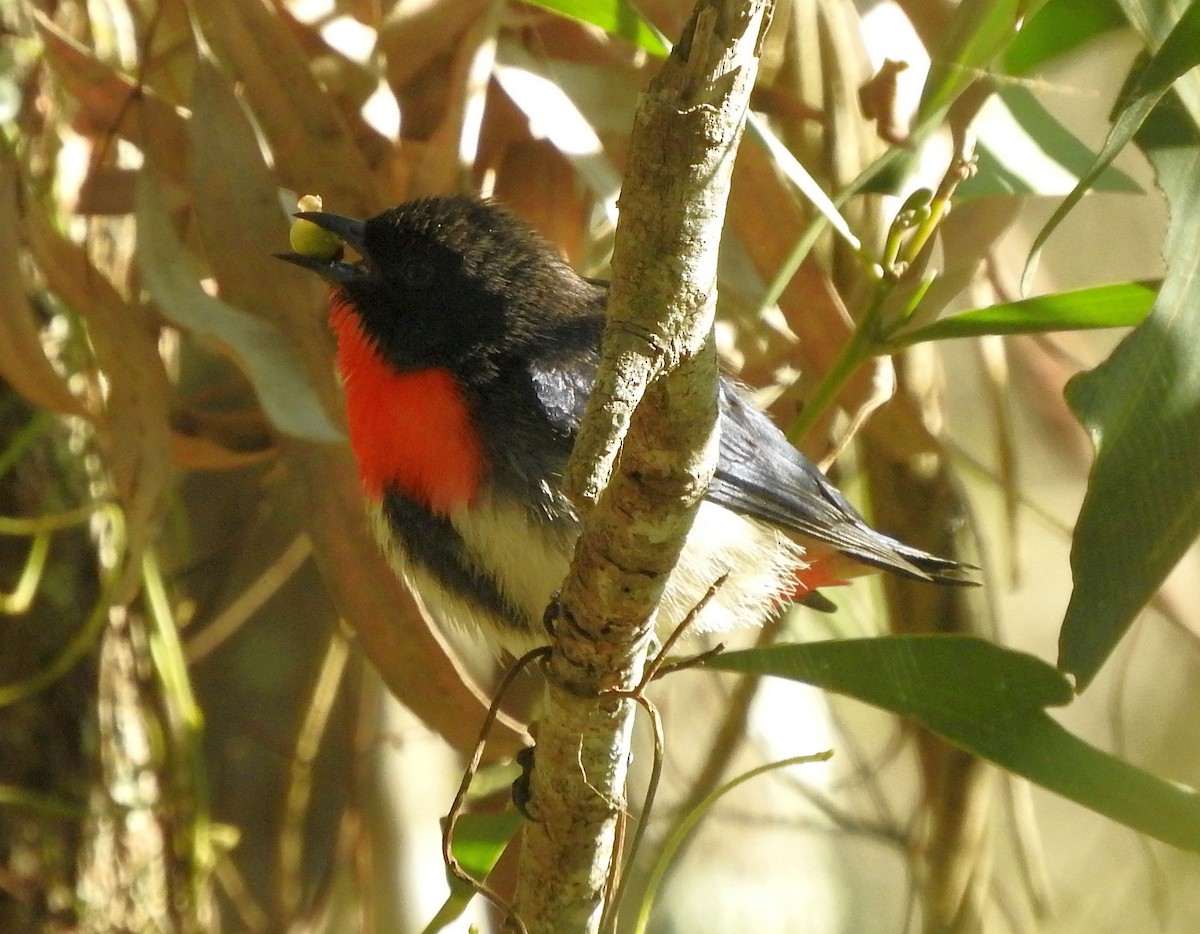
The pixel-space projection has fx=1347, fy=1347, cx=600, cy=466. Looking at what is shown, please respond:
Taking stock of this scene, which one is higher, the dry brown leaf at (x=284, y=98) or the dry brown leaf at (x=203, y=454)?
the dry brown leaf at (x=284, y=98)

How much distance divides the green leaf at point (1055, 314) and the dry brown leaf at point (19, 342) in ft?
5.07

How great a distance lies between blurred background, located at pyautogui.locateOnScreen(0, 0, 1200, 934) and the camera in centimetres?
245

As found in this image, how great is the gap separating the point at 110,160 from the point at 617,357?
2014 millimetres

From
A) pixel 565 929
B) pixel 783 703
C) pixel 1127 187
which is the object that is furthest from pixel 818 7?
pixel 783 703

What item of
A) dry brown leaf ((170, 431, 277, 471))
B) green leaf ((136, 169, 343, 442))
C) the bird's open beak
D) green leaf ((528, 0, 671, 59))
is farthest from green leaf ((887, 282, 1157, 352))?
dry brown leaf ((170, 431, 277, 471))

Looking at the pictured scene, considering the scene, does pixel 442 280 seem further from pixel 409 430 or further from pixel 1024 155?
pixel 1024 155

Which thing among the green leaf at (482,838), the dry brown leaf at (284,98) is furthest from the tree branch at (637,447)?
the dry brown leaf at (284,98)

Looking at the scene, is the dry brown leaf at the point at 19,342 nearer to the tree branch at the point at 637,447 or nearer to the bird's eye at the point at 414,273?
the bird's eye at the point at 414,273

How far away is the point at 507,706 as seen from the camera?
304 centimetres

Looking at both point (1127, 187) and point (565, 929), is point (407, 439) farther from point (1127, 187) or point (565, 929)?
point (1127, 187)

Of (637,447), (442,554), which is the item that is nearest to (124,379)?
(442,554)

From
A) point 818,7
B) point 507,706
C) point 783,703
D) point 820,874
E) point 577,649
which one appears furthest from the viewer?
point 820,874

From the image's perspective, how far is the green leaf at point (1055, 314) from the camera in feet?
6.30

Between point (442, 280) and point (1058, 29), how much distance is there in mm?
1165
